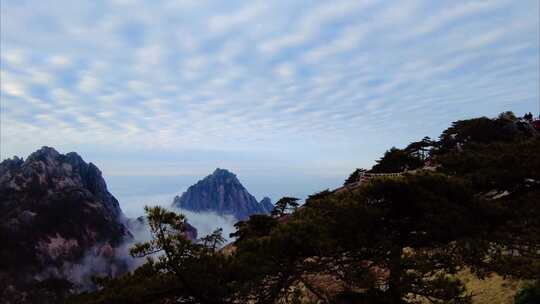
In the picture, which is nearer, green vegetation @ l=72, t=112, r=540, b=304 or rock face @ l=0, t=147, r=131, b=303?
green vegetation @ l=72, t=112, r=540, b=304

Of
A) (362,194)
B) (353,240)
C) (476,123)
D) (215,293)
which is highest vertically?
(476,123)

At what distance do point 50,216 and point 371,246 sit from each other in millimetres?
115850

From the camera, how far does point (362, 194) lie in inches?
410

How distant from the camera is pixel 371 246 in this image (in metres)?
9.83

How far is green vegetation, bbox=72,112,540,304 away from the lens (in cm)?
882

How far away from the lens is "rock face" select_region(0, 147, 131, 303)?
97688 millimetres

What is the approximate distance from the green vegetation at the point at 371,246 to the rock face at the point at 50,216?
9587 cm

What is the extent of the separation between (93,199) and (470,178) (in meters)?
119

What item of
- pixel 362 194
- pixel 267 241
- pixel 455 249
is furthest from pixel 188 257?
pixel 455 249

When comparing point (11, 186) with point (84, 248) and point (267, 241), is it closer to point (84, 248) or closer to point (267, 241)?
point (84, 248)

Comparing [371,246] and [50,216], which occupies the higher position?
[371,246]

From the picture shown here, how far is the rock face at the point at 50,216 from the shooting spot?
97688 millimetres

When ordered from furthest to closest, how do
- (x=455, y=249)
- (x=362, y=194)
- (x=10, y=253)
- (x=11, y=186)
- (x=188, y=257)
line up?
(x=11, y=186) → (x=10, y=253) → (x=362, y=194) → (x=455, y=249) → (x=188, y=257)

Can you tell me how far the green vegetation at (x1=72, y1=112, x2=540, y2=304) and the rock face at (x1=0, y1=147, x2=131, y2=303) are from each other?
9587 centimetres
